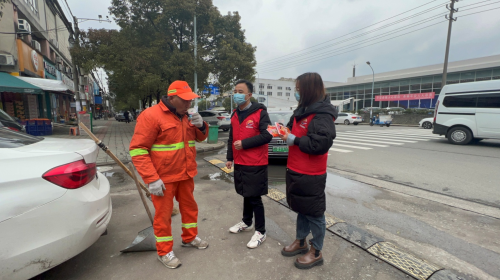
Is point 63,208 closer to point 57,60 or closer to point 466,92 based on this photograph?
point 466,92

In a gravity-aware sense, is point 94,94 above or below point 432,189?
above

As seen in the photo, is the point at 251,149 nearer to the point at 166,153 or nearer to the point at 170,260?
the point at 166,153

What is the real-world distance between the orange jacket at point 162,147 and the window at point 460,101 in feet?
38.7

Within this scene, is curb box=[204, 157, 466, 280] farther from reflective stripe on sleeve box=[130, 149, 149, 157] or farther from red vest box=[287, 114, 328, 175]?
reflective stripe on sleeve box=[130, 149, 149, 157]

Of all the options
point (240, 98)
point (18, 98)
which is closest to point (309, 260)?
point (240, 98)

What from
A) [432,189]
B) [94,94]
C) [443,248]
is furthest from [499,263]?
[94,94]

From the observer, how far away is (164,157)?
2.31 metres

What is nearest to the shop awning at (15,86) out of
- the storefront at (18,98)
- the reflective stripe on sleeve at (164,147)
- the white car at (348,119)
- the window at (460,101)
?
the storefront at (18,98)

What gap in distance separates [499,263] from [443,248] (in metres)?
0.44

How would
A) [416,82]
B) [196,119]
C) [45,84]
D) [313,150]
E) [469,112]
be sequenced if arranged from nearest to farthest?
1. [313,150]
2. [196,119]
3. [469,112]
4. [45,84]
5. [416,82]

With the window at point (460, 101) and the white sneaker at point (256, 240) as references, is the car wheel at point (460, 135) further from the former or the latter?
the white sneaker at point (256, 240)

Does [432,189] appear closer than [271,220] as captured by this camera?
No

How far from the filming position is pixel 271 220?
3.40m

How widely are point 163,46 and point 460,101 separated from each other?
14.2 metres
